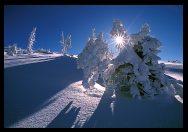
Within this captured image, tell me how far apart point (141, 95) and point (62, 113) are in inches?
262

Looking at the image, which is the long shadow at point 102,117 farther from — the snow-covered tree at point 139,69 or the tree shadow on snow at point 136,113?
the snow-covered tree at point 139,69

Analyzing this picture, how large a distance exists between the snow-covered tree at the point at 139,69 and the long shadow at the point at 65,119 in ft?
16.3

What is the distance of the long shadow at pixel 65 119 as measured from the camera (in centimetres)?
1044

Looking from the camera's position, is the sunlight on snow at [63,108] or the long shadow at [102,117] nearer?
the sunlight on snow at [63,108]

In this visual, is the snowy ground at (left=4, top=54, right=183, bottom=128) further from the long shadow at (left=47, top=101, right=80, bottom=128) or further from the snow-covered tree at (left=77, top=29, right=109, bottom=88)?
the snow-covered tree at (left=77, top=29, right=109, bottom=88)

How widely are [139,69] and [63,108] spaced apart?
635cm

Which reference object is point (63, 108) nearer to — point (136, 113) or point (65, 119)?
point (65, 119)

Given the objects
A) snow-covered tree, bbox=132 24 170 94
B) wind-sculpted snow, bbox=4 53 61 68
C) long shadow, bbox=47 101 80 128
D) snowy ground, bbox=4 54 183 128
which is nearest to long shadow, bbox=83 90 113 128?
snowy ground, bbox=4 54 183 128

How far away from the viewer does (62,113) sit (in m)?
12.3

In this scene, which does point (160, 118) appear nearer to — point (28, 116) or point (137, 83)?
point (137, 83)

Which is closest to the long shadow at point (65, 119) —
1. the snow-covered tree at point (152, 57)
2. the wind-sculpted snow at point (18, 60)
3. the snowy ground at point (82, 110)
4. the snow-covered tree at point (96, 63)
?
the snowy ground at point (82, 110)

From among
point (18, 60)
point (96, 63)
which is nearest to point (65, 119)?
point (96, 63)

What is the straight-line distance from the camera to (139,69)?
50.0 feet
